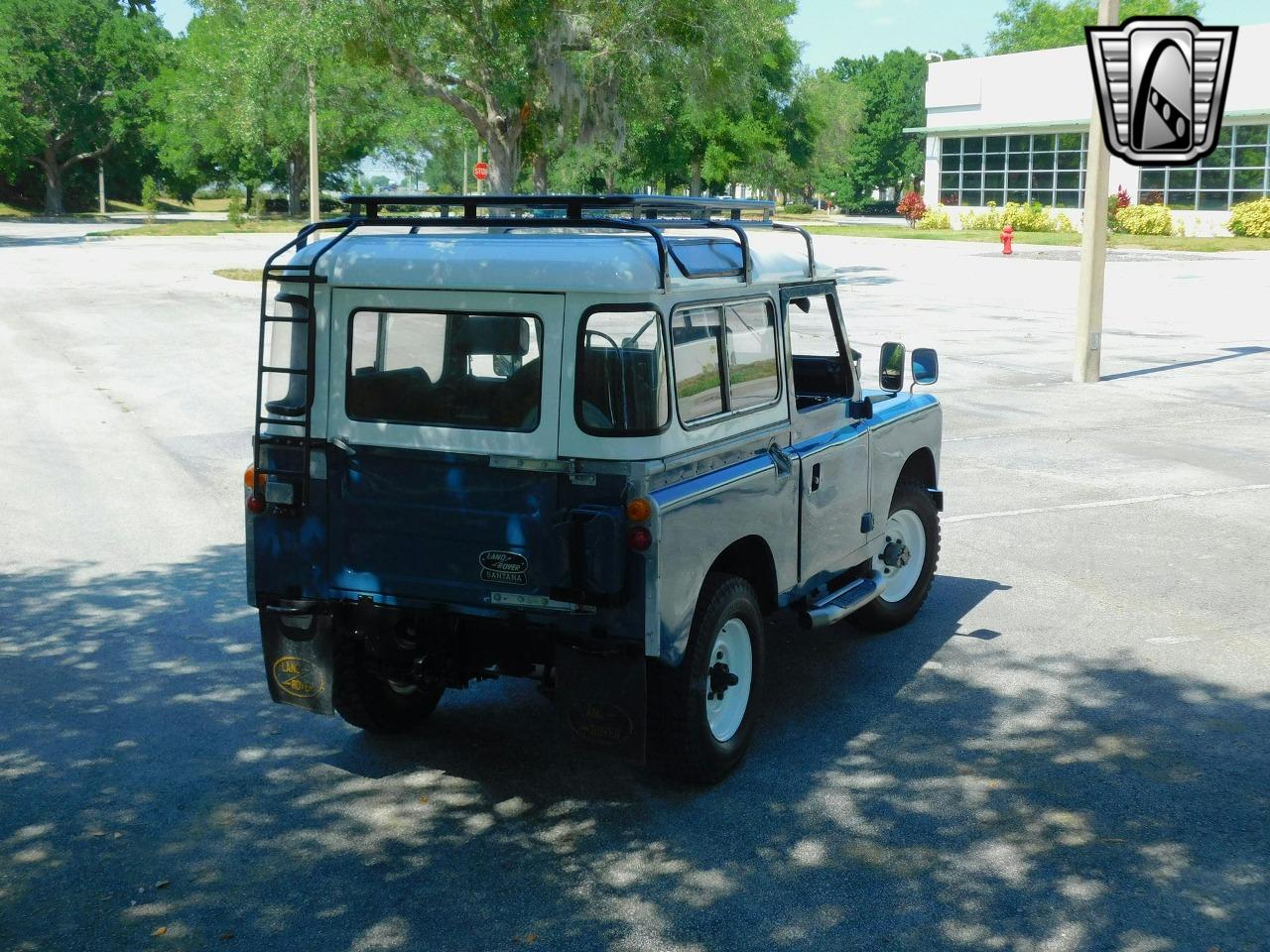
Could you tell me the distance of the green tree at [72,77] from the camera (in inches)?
3211

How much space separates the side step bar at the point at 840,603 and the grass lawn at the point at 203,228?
55980 mm

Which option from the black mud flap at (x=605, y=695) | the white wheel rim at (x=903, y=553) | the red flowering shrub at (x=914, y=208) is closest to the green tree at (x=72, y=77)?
the red flowering shrub at (x=914, y=208)

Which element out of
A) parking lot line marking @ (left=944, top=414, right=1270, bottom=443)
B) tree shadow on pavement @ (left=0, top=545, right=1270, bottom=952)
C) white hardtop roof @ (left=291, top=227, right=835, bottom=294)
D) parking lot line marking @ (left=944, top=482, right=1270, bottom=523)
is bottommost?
tree shadow on pavement @ (left=0, top=545, right=1270, bottom=952)

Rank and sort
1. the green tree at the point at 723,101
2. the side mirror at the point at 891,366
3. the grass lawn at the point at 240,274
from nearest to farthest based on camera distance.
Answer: the side mirror at the point at 891,366
the green tree at the point at 723,101
the grass lawn at the point at 240,274

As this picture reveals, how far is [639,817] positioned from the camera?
5.82m

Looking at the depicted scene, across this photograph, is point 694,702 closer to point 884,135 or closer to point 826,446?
point 826,446

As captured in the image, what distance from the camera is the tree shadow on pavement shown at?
4.94 meters

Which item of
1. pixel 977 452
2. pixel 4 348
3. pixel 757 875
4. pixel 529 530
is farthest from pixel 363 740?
pixel 4 348

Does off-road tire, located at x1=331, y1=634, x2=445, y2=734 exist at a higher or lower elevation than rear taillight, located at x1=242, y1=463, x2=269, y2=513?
lower

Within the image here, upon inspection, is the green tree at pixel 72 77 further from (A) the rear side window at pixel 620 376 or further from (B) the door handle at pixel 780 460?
(A) the rear side window at pixel 620 376

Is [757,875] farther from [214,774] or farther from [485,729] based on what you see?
[214,774]

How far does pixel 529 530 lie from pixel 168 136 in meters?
83.8

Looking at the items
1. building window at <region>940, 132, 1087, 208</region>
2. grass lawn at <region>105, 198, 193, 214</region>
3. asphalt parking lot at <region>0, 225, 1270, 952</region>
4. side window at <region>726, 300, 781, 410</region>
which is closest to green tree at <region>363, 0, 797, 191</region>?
asphalt parking lot at <region>0, 225, 1270, 952</region>

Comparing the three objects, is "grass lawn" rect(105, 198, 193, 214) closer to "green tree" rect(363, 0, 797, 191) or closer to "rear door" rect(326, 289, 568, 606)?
"green tree" rect(363, 0, 797, 191)
